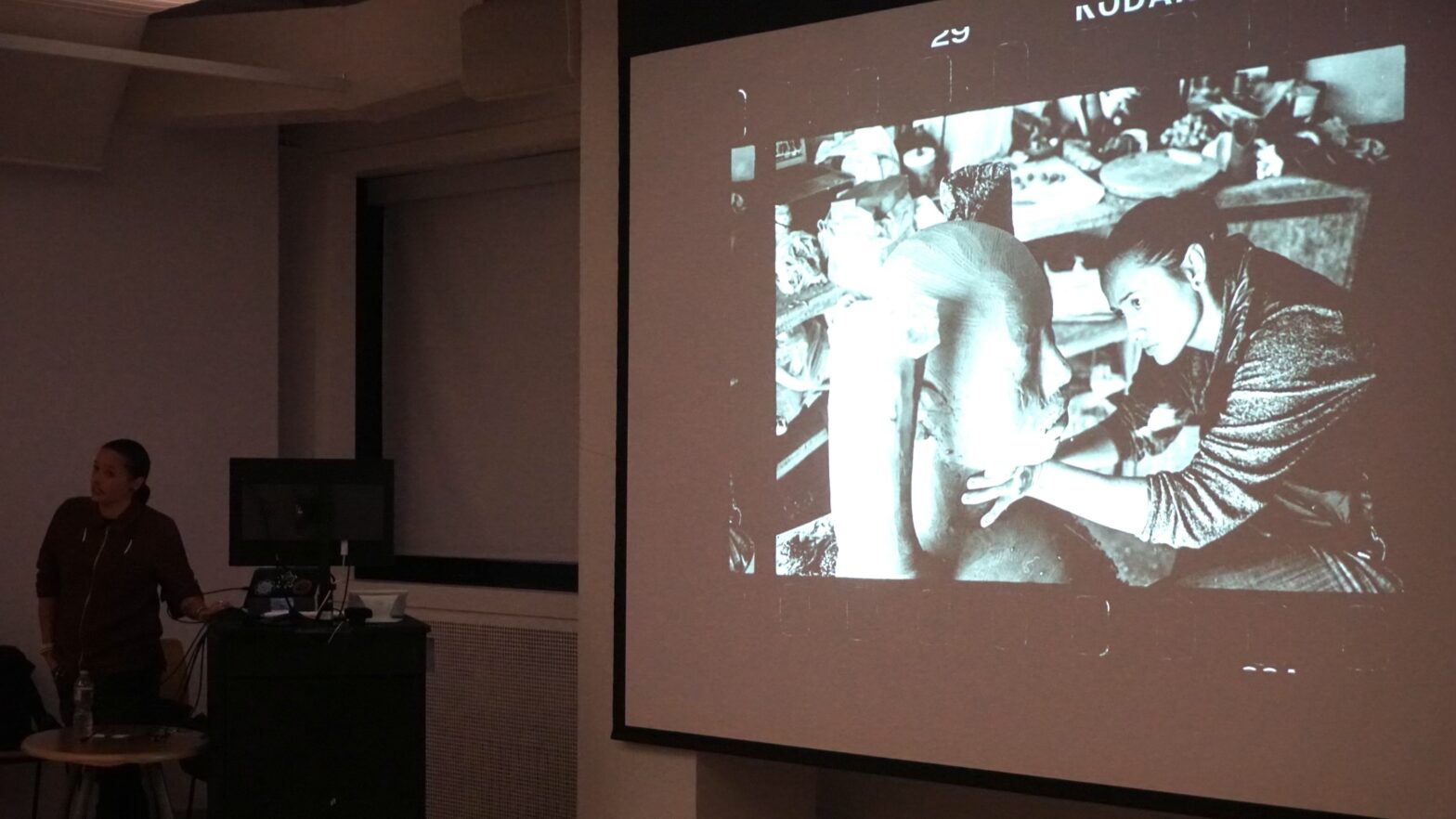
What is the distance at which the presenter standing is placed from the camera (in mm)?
4652

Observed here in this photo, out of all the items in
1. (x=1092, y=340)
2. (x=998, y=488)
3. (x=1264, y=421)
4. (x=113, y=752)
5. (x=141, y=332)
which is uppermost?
(x=141, y=332)

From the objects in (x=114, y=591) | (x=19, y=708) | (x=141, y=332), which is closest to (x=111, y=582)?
(x=114, y=591)

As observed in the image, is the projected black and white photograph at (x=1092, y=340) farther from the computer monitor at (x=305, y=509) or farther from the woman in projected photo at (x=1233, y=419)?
the computer monitor at (x=305, y=509)

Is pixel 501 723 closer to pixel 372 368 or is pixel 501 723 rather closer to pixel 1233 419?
pixel 372 368

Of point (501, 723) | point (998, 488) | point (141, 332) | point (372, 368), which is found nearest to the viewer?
point (998, 488)

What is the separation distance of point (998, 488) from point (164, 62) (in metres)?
3.63

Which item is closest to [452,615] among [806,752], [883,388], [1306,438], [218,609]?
[218,609]

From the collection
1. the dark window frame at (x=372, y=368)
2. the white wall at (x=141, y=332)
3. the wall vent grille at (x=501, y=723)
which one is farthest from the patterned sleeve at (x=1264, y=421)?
the white wall at (x=141, y=332)

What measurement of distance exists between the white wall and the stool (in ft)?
5.80

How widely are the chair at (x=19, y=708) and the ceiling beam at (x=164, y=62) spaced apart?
2359mm

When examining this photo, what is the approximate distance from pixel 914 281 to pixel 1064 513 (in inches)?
32.3

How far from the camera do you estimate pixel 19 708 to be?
17.3 feet

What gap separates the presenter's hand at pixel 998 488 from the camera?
3785mm

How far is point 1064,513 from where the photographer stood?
371 centimetres
